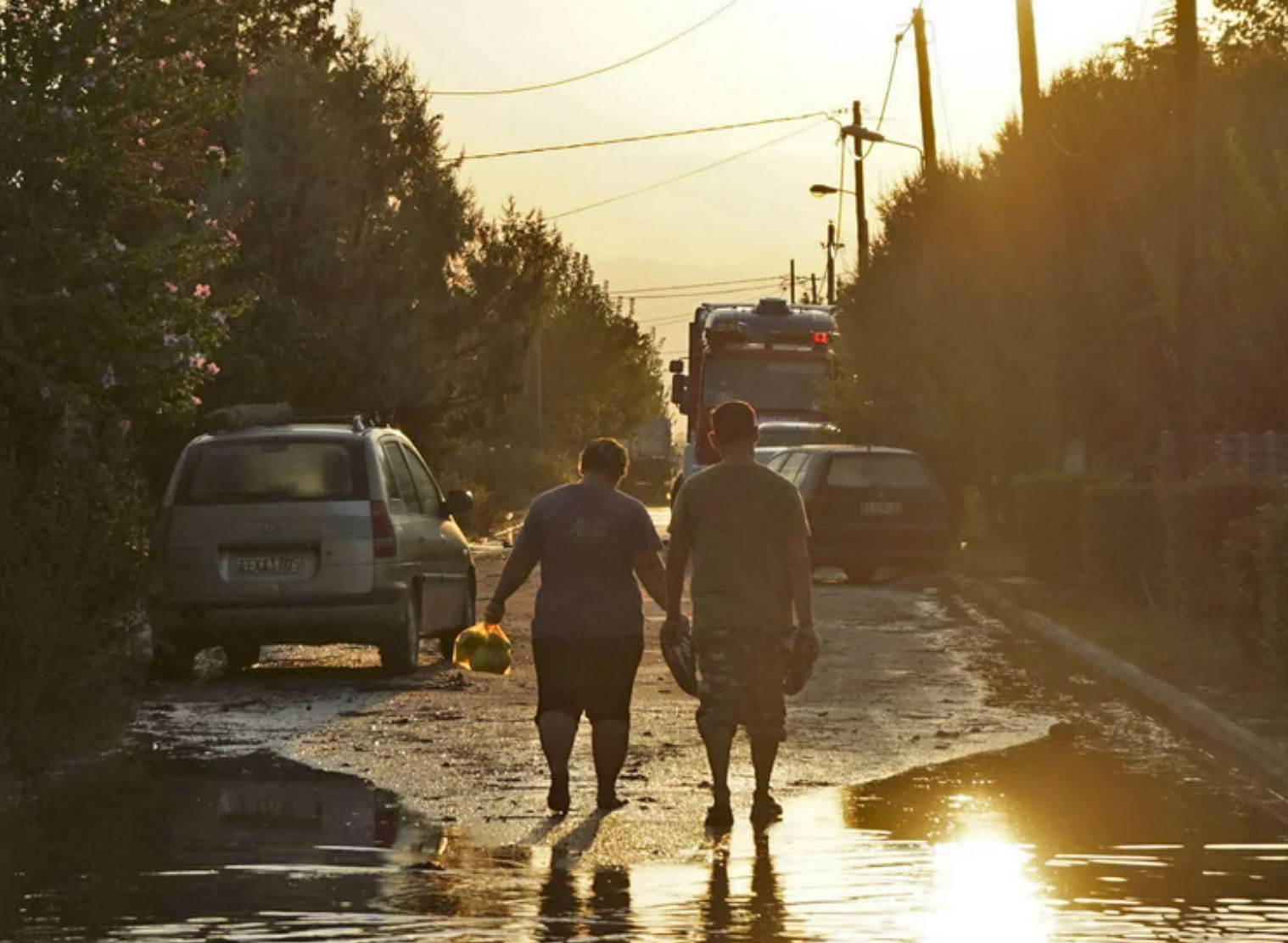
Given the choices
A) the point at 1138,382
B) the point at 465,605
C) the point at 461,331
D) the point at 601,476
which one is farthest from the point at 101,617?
the point at 461,331

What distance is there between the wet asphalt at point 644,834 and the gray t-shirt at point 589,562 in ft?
2.62

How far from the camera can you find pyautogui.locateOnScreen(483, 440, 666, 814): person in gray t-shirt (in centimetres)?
1179

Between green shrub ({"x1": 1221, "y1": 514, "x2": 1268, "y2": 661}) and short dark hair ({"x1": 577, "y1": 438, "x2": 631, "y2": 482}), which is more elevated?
short dark hair ({"x1": 577, "y1": 438, "x2": 631, "y2": 482})

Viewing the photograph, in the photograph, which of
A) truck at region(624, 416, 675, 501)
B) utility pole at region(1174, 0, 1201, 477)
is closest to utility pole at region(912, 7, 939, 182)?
utility pole at region(1174, 0, 1201, 477)

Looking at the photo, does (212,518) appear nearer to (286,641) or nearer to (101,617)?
(286,641)

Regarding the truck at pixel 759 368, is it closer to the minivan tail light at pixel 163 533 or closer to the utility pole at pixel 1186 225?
the utility pole at pixel 1186 225

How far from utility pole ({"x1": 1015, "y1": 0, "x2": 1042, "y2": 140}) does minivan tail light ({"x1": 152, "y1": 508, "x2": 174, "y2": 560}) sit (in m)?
17.7

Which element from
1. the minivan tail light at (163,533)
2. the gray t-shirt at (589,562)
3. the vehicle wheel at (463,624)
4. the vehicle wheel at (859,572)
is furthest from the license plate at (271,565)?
the vehicle wheel at (859,572)

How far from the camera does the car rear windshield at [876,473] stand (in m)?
31.7

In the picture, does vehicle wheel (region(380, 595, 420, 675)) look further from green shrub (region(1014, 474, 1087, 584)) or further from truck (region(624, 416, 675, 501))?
truck (region(624, 416, 675, 501))

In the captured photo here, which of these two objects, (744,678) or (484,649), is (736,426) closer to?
(744,678)

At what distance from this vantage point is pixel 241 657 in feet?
65.2

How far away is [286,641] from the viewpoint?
60.1ft

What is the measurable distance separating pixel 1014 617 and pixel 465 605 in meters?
6.60
